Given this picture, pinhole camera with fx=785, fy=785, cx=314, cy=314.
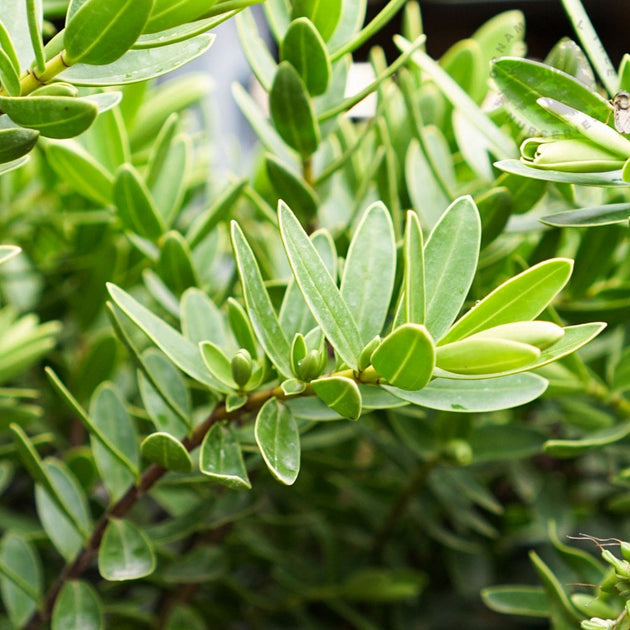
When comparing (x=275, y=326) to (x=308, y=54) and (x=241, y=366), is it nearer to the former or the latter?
(x=241, y=366)

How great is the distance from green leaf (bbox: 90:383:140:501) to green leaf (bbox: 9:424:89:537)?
0.02 metres

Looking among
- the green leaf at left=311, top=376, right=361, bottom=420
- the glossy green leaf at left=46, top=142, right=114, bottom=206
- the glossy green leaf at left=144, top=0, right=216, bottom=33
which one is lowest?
the green leaf at left=311, top=376, right=361, bottom=420

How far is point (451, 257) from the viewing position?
29 cm

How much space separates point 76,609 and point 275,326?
186 mm

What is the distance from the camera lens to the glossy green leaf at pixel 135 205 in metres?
0.40

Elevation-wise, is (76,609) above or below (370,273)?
below

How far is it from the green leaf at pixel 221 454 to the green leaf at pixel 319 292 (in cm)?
6

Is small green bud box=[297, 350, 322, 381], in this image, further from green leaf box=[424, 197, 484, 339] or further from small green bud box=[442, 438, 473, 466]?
small green bud box=[442, 438, 473, 466]

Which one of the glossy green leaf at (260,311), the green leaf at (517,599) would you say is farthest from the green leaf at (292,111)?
the green leaf at (517,599)

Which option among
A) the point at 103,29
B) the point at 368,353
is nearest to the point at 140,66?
the point at 103,29

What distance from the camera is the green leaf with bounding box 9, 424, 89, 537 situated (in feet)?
1.10

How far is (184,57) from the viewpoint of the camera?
28 cm

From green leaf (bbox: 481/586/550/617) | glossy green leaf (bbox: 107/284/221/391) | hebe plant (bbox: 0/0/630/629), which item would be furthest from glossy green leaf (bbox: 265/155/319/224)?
green leaf (bbox: 481/586/550/617)

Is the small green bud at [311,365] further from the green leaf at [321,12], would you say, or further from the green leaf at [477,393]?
the green leaf at [321,12]
